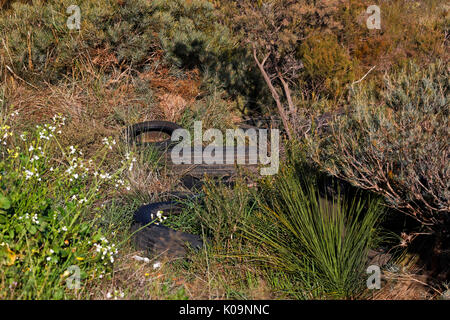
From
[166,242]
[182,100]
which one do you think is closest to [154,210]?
[166,242]

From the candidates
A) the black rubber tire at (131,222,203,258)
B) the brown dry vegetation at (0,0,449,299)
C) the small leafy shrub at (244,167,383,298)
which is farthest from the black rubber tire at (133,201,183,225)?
the small leafy shrub at (244,167,383,298)

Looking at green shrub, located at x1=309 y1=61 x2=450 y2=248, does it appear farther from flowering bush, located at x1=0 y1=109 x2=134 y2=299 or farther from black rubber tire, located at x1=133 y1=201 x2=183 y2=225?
flowering bush, located at x1=0 y1=109 x2=134 y2=299

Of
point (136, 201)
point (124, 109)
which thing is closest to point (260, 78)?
point (124, 109)

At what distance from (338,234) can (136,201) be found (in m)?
2.08

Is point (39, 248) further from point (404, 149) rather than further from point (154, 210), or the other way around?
point (404, 149)

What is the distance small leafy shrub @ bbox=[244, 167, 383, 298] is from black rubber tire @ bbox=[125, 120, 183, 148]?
238 cm

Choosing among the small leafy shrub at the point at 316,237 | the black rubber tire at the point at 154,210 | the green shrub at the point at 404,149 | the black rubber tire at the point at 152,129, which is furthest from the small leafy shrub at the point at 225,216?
the black rubber tire at the point at 152,129

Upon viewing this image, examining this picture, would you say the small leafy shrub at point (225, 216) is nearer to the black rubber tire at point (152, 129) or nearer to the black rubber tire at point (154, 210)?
the black rubber tire at point (154, 210)
